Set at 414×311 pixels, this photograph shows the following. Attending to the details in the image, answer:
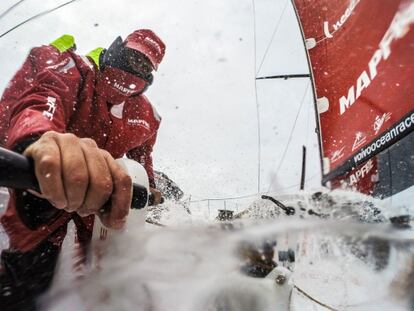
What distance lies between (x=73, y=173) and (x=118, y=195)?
101mm

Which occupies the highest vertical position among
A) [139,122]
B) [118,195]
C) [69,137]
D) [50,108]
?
[139,122]

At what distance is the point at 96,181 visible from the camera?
24.6 inches

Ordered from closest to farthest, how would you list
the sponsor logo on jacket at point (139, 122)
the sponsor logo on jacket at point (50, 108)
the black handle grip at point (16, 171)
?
the black handle grip at point (16, 171) → the sponsor logo on jacket at point (50, 108) → the sponsor logo on jacket at point (139, 122)

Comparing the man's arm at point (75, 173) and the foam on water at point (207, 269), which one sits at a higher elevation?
the man's arm at point (75, 173)

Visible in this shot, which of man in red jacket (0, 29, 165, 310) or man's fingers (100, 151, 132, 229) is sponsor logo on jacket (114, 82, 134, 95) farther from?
man's fingers (100, 151, 132, 229)

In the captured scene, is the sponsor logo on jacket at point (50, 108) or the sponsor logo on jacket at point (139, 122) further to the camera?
the sponsor logo on jacket at point (139, 122)

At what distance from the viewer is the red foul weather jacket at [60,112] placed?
0.95 metres

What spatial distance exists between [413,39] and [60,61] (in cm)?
186

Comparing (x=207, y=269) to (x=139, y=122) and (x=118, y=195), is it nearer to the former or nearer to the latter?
(x=118, y=195)

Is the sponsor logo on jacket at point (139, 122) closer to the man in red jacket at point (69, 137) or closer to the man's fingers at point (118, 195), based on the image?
the man in red jacket at point (69, 137)

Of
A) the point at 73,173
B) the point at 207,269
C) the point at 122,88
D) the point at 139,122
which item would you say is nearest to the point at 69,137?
the point at 73,173

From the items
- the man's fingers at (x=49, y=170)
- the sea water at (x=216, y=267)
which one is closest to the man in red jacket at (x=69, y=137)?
the man's fingers at (x=49, y=170)

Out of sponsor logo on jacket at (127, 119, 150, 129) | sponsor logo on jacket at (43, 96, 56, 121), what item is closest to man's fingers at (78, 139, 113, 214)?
sponsor logo on jacket at (43, 96, 56, 121)

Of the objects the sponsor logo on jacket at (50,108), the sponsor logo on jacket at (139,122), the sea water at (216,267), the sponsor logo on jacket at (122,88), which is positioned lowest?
the sea water at (216,267)
